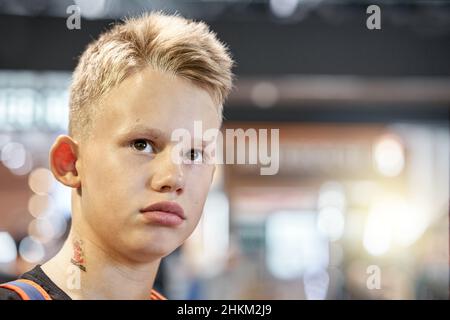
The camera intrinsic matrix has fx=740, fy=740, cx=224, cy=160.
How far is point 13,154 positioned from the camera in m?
5.36

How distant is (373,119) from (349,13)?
3.50 m

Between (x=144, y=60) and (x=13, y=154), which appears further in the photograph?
(x=13, y=154)

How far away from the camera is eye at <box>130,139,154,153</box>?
4.17ft

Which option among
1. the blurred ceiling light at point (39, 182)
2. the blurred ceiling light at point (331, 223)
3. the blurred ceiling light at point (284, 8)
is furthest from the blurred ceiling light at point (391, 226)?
the blurred ceiling light at point (39, 182)

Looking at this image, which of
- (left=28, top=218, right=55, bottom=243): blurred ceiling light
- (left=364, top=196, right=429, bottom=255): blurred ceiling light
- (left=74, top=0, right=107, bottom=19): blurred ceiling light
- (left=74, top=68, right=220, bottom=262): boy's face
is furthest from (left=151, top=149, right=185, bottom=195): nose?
(left=28, top=218, right=55, bottom=243): blurred ceiling light

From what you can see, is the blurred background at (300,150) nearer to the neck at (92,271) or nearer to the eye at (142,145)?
the eye at (142,145)

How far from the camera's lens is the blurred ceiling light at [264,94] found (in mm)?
7270

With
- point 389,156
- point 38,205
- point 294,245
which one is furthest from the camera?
point 389,156

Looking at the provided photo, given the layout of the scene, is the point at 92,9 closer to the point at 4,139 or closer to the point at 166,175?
the point at 166,175

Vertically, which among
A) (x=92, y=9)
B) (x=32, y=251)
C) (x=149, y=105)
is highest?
(x=92, y=9)

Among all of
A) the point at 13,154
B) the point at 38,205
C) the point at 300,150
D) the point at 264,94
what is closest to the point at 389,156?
the point at 264,94

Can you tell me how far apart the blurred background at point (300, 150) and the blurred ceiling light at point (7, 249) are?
0.05 feet

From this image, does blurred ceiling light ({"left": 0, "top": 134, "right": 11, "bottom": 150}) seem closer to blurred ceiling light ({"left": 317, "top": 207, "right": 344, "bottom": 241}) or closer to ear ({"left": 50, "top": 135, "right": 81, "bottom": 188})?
blurred ceiling light ({"left": 317, "top": 207, "right": 344, "bottom": 241})

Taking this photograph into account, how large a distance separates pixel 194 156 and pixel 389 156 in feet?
24.8
